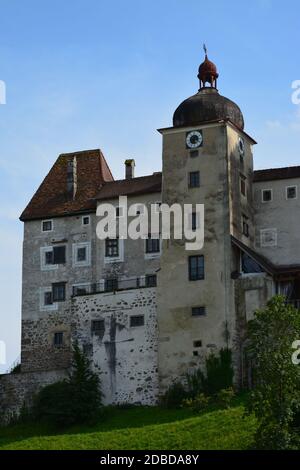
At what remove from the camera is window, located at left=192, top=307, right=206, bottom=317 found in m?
95.3

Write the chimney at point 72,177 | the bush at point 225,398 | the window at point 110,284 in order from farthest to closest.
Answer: the chimney at point 72,177
the window at point 110,284
the bush at point 225,398

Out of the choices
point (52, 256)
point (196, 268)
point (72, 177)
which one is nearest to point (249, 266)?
point (196, 268)

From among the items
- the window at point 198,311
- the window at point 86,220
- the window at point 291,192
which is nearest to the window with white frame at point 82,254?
the window at point 86,220

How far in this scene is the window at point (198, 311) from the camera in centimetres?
9531

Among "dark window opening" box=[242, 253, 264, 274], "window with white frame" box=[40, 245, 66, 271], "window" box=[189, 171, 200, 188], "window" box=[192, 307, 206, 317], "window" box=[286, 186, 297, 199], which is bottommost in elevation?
"window" box=[192, 307, 206, 317]

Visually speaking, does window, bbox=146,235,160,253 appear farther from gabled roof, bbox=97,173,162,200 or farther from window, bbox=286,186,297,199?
window, bbox=286,186,297,199

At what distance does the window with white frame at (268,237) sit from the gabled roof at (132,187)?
7321 mm

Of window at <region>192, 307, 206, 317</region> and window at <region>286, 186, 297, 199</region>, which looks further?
window at <region>286, 186, 297, 199</region>

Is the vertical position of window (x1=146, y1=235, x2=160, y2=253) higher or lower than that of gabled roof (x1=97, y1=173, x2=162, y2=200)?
lower

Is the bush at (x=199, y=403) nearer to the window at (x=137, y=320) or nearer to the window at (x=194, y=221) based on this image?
the window at (x=137, y=320)

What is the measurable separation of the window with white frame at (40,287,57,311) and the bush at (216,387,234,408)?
16444 millimetres

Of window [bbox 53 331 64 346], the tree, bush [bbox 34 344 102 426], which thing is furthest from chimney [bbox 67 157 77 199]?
the tree
